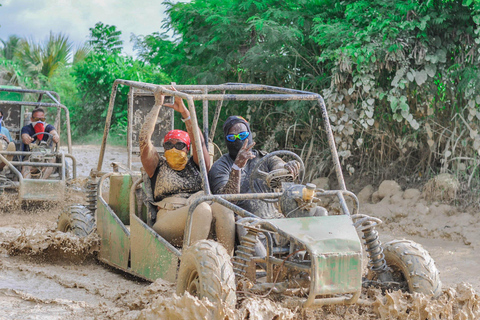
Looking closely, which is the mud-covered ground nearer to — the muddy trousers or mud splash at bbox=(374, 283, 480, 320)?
mud splash at bbox=(374, 283, 480, 320)

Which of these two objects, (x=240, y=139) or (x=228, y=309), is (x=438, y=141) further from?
(x=228, y=309)

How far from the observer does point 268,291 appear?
11.1ft

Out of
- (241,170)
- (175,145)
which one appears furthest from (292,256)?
(175,145)

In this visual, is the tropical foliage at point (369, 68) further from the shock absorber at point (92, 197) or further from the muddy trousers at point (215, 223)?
the muddy trousers at point (215, 223)

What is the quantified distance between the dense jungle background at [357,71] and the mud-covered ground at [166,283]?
581mm

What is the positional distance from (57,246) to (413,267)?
3.38 meters

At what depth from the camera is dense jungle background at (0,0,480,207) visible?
7.17 metres

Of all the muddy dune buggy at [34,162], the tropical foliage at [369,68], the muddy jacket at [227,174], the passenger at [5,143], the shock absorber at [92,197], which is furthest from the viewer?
the passenger at [5,143]

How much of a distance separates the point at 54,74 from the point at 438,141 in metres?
22.6

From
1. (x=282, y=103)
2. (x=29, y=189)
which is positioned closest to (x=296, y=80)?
(x=282, y=103)

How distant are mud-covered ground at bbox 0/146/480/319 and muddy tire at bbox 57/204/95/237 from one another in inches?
6.2

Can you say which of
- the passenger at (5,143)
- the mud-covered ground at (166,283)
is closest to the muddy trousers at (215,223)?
the mud-covered ground at (166,283)

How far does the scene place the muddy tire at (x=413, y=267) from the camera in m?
3.41

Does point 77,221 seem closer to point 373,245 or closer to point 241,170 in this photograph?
point 241,170
